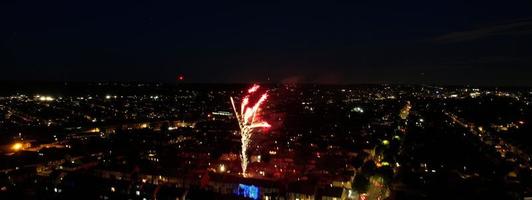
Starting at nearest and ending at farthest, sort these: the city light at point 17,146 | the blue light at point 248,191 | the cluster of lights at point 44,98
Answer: the blue light at point 248,191 < the city light at point 17,146 < the cluster of lights at point 44,98

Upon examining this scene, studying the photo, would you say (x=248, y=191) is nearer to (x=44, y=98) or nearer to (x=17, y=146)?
(x=17, y=146)

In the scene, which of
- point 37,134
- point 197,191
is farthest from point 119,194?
point 37,134

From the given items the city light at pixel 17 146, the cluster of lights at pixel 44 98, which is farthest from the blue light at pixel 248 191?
the cluster of lights at pixel 44 98

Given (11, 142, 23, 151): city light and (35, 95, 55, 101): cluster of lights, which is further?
(35, 95, 55, 101): cluster of lights

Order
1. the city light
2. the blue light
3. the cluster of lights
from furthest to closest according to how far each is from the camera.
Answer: the cluster of lights < the city light < the blue light

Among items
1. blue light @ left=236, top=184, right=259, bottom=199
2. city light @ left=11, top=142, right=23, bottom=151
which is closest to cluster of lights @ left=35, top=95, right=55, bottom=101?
city light @ left=11, top=142, right=23, bottom=151

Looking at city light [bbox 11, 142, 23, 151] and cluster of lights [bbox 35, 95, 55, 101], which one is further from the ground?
cluster of lights [bbox 35, 95, 55, 101]

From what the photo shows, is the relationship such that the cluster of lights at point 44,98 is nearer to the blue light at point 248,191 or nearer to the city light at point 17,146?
the city light at point 17,146

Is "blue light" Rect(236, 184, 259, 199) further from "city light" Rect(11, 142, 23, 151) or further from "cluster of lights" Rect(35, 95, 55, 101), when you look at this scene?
Answer: "cluster of lights" Rect(35, 95, 55, 101)

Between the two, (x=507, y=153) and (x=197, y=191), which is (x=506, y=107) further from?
(x=197, y=191)
